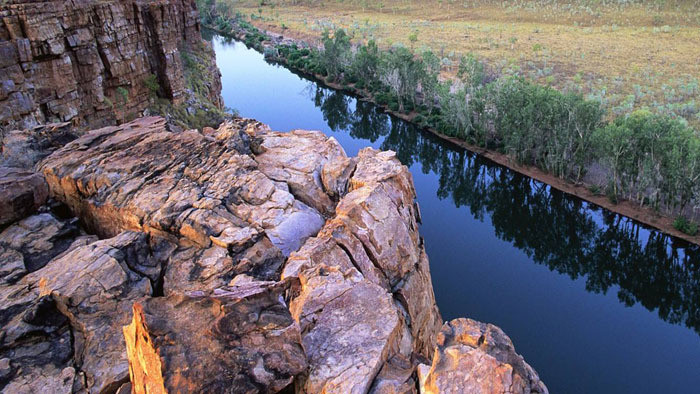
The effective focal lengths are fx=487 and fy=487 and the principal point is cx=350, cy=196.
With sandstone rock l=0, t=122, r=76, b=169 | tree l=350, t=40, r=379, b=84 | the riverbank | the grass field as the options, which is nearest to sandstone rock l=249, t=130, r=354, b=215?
sandstone rock l=0, t=122, r=76, b=169

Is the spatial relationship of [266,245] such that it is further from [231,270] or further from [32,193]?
[32,193]

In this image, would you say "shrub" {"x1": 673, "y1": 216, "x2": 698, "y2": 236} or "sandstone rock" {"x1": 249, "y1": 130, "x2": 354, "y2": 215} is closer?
"sandstone rock" {"x1": 249, "y1": 130, "x2": 354, "y2": 215}

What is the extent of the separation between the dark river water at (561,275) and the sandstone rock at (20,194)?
25717mm

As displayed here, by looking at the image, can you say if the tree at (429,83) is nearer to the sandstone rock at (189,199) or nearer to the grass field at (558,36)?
the grass field at (558,36)

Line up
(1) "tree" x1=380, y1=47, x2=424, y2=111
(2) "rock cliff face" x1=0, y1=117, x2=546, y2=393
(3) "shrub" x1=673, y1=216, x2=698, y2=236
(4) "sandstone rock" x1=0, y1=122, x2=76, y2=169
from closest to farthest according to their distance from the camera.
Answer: (2) "rock cliff face" x1=0, y1=117, x2=546, y2=393 → (4) "sandstone rock" x1=0, y1=122, x2=76, y2=169 → (3) "shrub" x1=673, y1=216, x2=698, y2=236 → (1) "tree" x1=380, y1=47, x2=424, y2=111

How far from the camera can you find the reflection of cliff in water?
38.4m

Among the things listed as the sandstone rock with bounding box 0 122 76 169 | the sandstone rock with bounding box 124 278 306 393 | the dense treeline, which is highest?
the sandstone rock with bounding box 0 122 76 169

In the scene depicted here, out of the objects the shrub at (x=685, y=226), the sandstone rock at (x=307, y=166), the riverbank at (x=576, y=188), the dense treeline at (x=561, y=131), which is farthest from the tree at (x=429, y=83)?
the sandstone rock at (x=307, y=166)

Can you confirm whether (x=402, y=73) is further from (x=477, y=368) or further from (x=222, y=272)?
(x=477, y=368)

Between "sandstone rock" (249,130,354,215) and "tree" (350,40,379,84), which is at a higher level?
"sandstone rock" (249,130,354,215)

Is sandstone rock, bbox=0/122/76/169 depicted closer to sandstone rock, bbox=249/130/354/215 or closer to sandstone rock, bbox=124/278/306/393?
sandstone rock, bbox=249/130/354/215

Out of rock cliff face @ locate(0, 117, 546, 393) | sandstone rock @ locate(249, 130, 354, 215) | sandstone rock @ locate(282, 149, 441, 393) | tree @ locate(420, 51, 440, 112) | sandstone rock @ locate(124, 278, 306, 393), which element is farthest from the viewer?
tree @ locate(420, 51, 440, 112)

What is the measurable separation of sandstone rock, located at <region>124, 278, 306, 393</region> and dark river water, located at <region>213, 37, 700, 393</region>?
80.7ft

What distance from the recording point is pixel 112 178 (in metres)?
15.6
